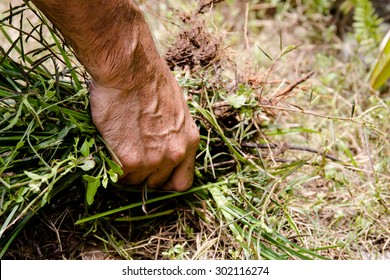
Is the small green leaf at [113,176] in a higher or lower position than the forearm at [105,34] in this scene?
lower

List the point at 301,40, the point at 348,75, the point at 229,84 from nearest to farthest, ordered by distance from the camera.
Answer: the point at 229,84 → the point at 348,75 → the point at 301,40

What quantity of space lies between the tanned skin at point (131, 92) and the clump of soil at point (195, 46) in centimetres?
24

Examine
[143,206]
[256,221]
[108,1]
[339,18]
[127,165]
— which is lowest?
[339,18]

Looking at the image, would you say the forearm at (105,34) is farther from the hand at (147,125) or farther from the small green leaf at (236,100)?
the small green leaf at (236,100)

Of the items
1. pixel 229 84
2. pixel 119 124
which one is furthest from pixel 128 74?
pixel 229 84

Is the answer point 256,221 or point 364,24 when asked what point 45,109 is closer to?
point 256,221

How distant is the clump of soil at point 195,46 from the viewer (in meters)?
1.36

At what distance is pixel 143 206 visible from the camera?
116 cm

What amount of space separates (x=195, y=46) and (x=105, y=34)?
435 mm

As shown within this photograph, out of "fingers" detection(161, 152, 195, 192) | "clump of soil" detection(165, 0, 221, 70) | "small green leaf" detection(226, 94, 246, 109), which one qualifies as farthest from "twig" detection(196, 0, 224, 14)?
"fingers" detection(161, 152, 195, 192)

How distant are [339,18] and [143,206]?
162 centimetres

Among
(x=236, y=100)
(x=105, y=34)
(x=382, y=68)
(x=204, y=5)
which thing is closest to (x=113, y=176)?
(x=105, y=34)

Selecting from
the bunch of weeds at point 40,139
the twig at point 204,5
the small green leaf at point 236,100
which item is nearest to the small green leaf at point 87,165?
the bunch of weeds at point 40,139

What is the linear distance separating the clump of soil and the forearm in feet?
0.93
